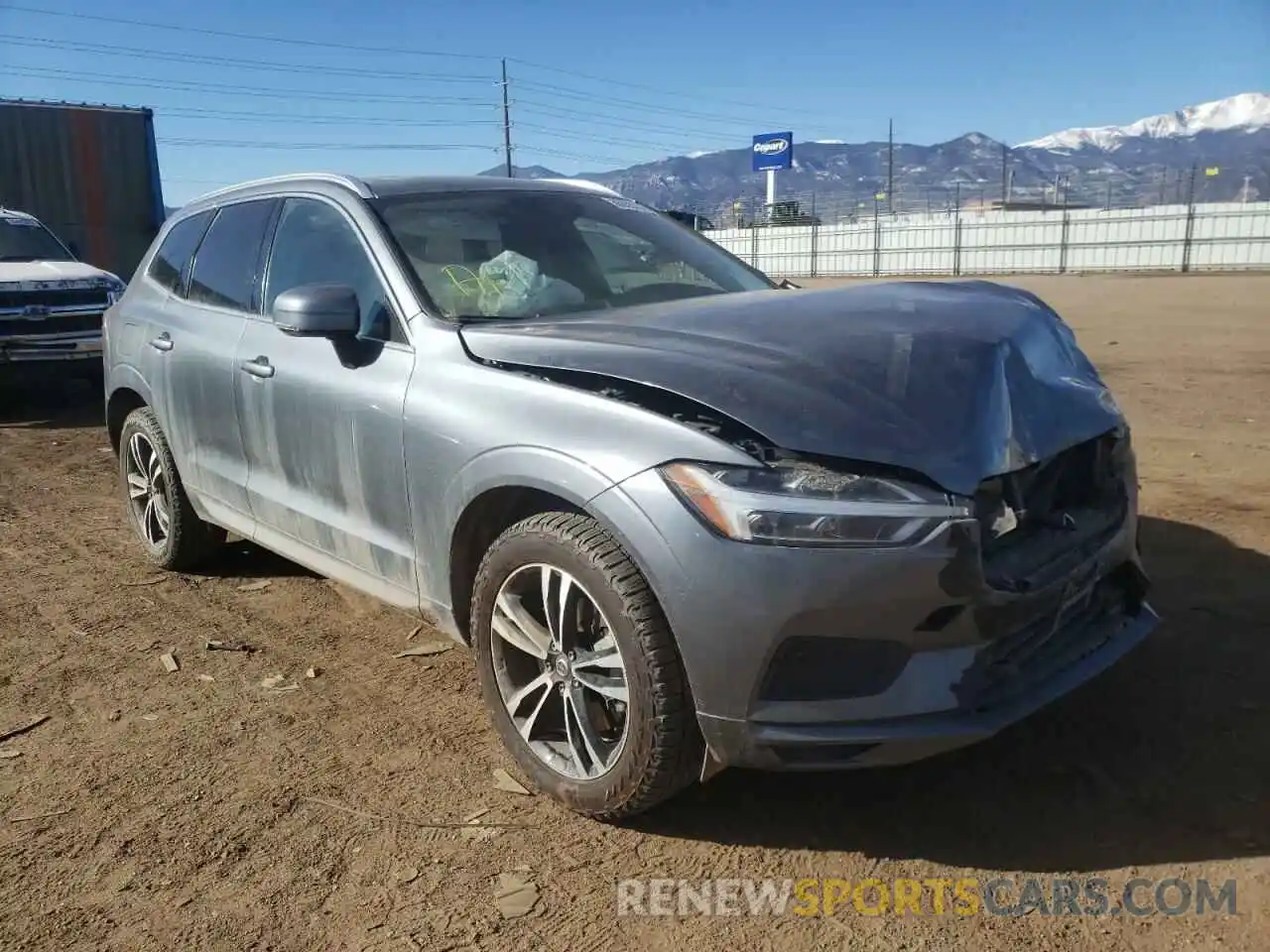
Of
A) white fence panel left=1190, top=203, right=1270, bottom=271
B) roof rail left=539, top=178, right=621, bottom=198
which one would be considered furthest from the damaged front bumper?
white fence panel left=1190, top=203, right=1270, bottom=271

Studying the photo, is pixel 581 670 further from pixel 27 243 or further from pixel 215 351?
pixel 27 243

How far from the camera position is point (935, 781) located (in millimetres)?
2951

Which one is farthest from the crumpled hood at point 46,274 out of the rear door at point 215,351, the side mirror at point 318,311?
the side mirror at point 318,311

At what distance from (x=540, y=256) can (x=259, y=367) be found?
1.13 meters

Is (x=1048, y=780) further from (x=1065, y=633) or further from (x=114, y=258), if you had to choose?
(x=114, y=258)

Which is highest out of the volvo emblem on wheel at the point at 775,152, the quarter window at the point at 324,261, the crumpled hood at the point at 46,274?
the volvo emblem on wheel at the point at 775,152

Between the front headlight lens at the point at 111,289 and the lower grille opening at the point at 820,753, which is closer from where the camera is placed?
the lower grille opening at the point at 820,753

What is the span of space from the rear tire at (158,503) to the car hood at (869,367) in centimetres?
234

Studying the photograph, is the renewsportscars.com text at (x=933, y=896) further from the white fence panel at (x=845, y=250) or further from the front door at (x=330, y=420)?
the white fence panel at (x=845, y=250)

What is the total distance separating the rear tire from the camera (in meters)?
4.86

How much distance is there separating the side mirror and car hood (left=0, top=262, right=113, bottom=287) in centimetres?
774

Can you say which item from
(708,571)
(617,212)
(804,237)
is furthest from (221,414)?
(804,237)

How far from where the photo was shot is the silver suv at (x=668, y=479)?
239cm

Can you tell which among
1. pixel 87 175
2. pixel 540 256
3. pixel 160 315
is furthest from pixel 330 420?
pixel 87 175
